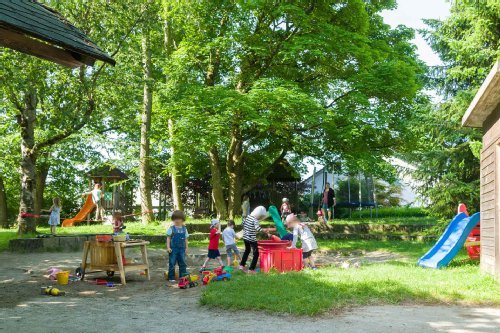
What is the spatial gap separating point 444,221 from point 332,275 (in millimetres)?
8195

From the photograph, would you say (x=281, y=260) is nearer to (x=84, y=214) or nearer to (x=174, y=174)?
(x=174, y=174)

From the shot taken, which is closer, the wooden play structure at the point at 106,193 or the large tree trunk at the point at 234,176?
the large tree trunk at the point at 234,176

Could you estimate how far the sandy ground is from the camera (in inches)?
248

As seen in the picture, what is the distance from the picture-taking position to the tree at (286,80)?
19156 millimetres

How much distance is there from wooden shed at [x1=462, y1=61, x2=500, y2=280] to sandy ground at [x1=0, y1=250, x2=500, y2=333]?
9.76ft

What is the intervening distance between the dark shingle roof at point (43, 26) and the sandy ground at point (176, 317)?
346cm

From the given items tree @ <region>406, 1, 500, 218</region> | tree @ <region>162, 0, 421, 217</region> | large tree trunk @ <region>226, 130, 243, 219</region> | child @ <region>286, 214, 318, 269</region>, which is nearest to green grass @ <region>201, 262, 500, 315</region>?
child @ <region>286, 214, 318, 269</region>

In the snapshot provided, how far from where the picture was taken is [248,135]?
23203 mm

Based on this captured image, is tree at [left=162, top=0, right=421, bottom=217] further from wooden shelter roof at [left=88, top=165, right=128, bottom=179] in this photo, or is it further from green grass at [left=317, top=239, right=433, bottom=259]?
wooden shelter roof at [left=88, top=165, right=128, bottom=179]

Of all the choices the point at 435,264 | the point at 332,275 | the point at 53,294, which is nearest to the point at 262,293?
the point at 332,275

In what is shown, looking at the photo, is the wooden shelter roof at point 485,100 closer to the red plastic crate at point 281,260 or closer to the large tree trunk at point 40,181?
the red plastic crate at point 281,260

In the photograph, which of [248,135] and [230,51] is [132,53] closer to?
[230,51]

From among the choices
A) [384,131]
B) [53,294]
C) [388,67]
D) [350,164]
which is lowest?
[53,294]

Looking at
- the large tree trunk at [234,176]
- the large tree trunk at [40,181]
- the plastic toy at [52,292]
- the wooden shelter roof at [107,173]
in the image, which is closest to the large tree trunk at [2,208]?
the large tree trunk at [40,181]
